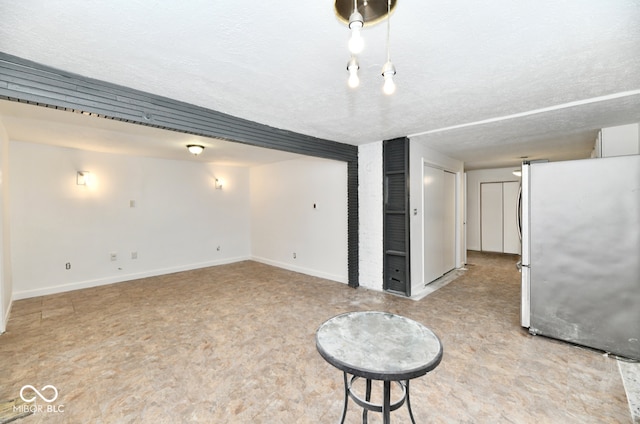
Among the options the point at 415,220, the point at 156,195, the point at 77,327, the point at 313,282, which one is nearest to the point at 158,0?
the point at 77,327

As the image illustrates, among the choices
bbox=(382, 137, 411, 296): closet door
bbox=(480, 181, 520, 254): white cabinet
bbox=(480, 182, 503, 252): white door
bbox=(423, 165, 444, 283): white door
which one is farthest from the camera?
bbox=(480, 182, 503, 252): white door

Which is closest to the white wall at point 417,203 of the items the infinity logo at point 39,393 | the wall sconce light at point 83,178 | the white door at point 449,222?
the white door at point 449,222

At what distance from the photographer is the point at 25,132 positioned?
12.0 feet

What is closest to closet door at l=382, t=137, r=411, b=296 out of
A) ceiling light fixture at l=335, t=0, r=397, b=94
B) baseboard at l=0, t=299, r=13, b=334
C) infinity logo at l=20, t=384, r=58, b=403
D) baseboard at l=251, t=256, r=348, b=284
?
baseboard at l=251, t=256, r=348, b=284

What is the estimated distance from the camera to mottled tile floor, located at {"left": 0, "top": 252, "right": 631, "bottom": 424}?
73.7 inches

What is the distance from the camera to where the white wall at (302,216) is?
5.05 metres

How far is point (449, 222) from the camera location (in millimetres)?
5449

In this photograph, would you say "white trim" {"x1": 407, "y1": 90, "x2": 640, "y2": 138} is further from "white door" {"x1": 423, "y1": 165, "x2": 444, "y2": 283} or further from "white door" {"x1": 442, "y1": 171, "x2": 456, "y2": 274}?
"white door" {"x1": 442, "y1": 171, "x2": 456, "y2": 274}

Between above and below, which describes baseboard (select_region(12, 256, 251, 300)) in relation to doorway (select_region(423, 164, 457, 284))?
below

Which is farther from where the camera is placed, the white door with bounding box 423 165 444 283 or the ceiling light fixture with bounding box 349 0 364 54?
the white door with bounding box 423 165 444 283

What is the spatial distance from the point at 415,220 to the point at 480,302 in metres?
1.47

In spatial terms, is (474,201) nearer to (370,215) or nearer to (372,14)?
(370,215)

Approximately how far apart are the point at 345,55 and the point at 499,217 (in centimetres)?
745

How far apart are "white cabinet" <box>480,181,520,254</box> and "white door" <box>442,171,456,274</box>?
2.58 metres
